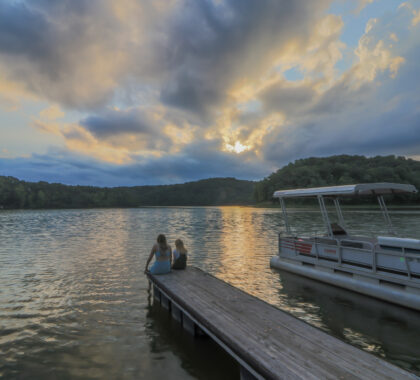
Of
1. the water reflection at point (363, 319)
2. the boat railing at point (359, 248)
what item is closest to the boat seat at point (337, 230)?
the boat railing at point (359, 248)

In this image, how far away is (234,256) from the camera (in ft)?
59.3

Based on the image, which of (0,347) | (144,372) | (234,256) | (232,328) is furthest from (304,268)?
(0,347)

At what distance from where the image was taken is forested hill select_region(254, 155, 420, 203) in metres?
107

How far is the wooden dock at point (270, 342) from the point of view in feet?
13.1

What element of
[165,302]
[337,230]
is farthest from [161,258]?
[337,230]

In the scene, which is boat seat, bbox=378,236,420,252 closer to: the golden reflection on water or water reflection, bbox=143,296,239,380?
the golden reflection on water

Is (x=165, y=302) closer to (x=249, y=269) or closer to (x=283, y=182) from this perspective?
(x=249, y=269)

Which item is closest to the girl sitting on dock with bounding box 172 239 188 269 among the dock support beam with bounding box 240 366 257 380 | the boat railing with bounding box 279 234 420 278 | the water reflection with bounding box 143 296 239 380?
the water reflection with bounding box 143 296 239 380

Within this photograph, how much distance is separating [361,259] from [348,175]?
125270 millimetres

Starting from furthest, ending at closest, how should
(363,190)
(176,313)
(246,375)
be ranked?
(363,190), (176,313), (246,375)

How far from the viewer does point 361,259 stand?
10.2m

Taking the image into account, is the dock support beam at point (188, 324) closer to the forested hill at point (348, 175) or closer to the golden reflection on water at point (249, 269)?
the golden reflection on water at point (249, 269)

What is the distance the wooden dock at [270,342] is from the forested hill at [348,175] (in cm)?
11452

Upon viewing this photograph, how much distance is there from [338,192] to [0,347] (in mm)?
12235
